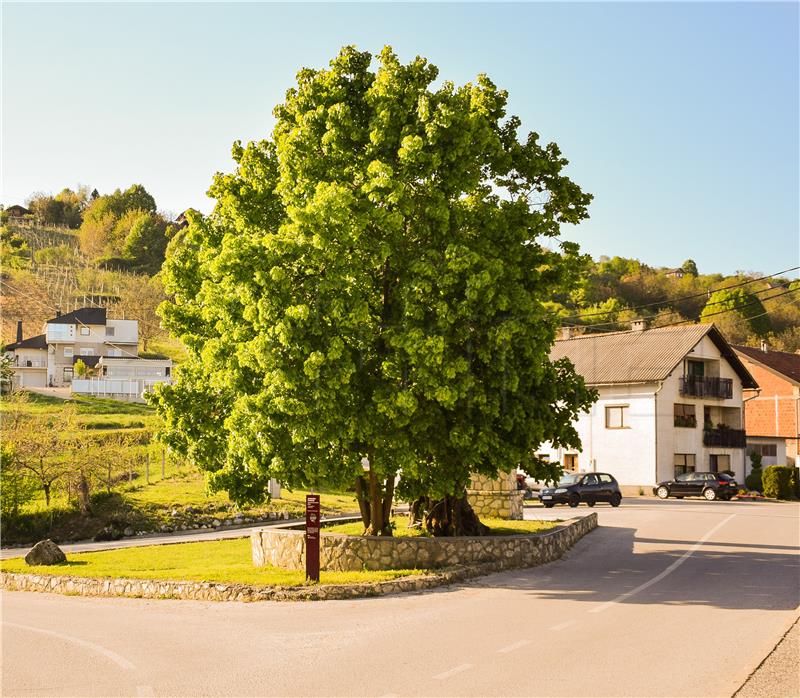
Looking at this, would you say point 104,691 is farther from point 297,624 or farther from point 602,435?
point 602,435

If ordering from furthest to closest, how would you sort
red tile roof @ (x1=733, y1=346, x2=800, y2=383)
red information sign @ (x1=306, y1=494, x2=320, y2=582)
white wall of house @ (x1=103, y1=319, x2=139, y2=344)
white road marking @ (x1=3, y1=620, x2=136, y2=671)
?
white wall of house @ (x1=103, y1=319, x2=139, y2=344)
red tile roof @ (x1=733, y1=346, x2=800, y2=383)
red information sign @ (x1=306, y1=494, x2=320, y2=582)
white road marking @ (x1=3, y1=620, x2=136, y2=671)

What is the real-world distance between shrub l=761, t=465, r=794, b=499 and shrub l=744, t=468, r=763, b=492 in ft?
9.84

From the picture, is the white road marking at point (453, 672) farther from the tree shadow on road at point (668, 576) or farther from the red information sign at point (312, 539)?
the red information sign at point (312, 539)

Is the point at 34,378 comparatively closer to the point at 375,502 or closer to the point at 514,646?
the point at 375,502

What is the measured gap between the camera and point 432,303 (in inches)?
704

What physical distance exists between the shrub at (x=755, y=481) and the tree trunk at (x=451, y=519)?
38.1 meters

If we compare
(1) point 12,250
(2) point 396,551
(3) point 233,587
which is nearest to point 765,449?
(2) point 396,551

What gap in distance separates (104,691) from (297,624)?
4225 millimetres

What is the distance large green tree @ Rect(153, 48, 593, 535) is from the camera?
1733 cm

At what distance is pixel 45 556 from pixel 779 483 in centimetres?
4312

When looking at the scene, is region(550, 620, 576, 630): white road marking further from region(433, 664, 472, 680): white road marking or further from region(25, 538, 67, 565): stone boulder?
region(25, 538, 67, 565): stone boulder

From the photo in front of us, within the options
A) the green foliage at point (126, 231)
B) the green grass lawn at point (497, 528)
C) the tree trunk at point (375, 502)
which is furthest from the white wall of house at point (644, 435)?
the green foliage at point (126, 231)

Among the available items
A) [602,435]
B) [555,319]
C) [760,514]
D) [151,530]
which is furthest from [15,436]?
[602,435]

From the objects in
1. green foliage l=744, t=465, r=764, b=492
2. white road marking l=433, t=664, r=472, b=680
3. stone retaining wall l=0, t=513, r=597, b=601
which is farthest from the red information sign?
green foliage l=744, t=465, r=764, b=492
